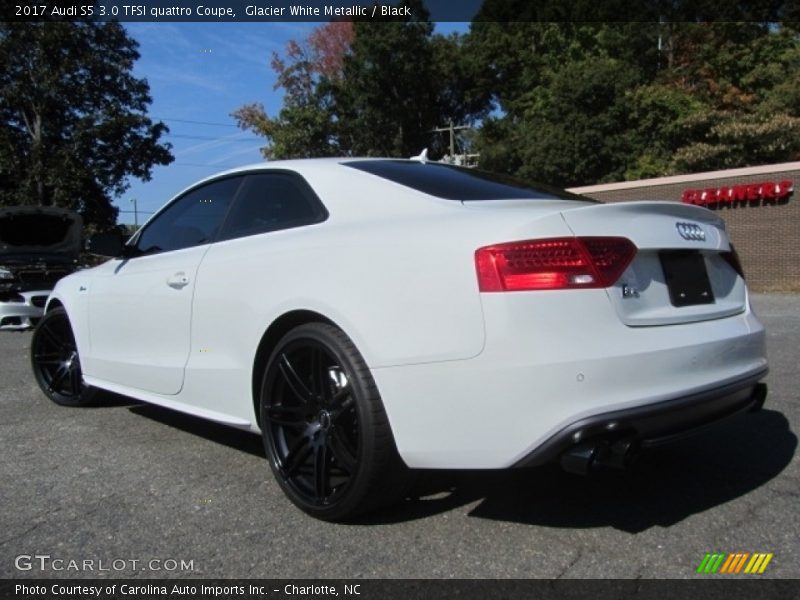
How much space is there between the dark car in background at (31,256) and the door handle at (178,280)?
6.35m

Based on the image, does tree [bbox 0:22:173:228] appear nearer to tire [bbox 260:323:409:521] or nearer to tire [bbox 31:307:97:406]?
tire [bbox 31:307:97:406]

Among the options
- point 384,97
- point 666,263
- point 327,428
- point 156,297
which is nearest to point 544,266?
point 666,263

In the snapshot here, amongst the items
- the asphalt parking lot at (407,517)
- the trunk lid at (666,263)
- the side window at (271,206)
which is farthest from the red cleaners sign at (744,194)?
the side window at (271,206)

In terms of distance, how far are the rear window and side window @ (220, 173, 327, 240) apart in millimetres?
282

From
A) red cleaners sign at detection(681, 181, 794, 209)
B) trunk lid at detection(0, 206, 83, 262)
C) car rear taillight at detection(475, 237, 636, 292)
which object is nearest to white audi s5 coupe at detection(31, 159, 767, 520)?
car rear taillight at detection(475, 237, 636, 292)

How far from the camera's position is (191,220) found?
4.06 meters

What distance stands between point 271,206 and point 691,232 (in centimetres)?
197

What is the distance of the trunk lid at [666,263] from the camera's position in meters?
2.54

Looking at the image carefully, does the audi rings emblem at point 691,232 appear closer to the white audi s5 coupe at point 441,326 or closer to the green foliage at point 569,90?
the white audi s5 coupe at point 441,326

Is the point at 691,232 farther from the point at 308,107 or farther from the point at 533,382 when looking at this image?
the point at 308,107

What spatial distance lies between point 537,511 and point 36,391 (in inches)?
179

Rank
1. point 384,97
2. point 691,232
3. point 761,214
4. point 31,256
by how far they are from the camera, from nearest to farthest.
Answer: point 691,232 → point 31,256 → point 761,214 → point 384,97

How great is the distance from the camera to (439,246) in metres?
2.56
